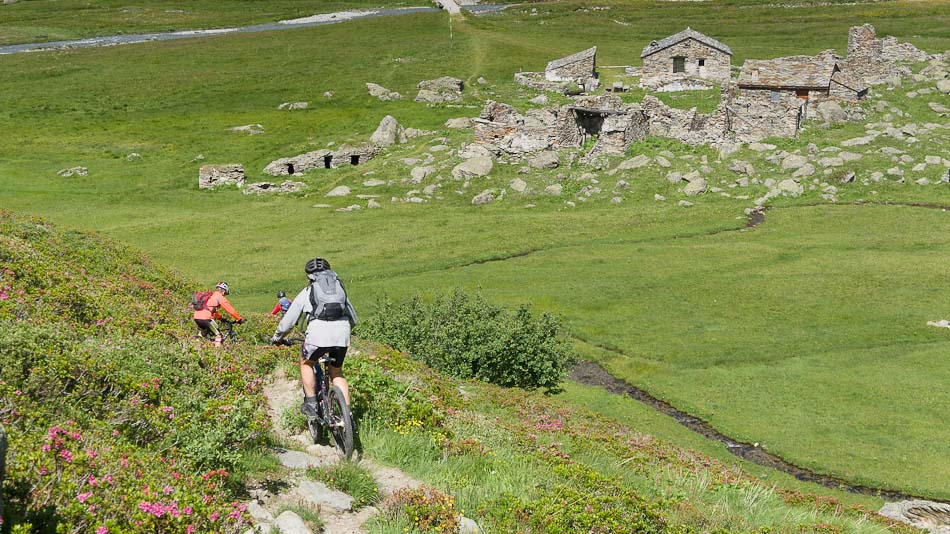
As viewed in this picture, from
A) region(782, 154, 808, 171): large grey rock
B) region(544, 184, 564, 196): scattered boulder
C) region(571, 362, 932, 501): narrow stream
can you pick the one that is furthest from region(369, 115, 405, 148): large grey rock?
region(571, 362, 932, 501): narrow stream

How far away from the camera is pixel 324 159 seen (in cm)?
7406

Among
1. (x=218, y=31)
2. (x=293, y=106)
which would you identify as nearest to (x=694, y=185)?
(x=293, y=106)

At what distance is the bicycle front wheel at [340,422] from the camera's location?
1423 centimetres

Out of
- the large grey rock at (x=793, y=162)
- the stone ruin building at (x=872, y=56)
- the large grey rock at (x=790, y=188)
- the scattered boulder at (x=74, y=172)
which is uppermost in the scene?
the stone ruin building at (x=872, y=56)

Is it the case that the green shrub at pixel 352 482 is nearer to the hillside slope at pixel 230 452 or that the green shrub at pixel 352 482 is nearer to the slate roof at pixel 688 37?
the hillside slope at pixel 230 452

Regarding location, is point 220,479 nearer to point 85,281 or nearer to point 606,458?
point 606,458

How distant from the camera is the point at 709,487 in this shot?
16547 millimetres

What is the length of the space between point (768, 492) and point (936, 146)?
2159 inches

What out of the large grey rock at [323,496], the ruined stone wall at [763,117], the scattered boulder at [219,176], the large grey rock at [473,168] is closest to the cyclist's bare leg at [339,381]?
the large grey rock at [323,496]

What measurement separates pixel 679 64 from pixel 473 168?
39.6 meters

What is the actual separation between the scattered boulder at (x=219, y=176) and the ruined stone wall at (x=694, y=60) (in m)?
47.5

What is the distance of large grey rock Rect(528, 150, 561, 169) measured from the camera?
6581 cm

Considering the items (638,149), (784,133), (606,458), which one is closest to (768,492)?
(606,458)

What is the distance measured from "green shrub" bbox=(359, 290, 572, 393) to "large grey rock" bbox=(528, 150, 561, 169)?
34.4 metres
